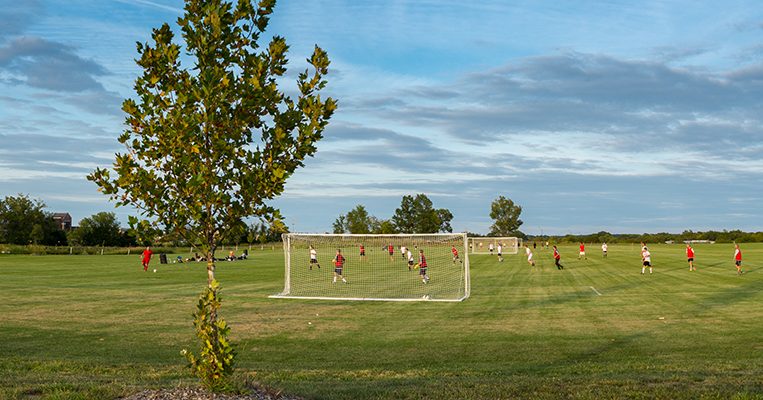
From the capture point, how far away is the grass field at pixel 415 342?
31.6ft

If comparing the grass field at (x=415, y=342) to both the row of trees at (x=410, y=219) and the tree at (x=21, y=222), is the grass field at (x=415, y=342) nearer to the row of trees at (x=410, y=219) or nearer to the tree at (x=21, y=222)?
the tree at (x=21, y=222)

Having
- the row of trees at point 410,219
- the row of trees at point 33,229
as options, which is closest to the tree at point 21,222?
the row of trees at point 33,229

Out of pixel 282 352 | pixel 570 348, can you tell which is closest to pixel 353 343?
pixel 282 352

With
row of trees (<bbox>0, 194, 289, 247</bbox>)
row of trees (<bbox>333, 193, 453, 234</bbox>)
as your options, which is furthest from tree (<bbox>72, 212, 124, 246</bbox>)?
row of trees (<bbox>333, 193, 453, 234</bbox>)

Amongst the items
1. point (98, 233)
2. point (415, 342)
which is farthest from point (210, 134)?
point (98, 233)

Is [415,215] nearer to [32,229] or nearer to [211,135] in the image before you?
[32,229]

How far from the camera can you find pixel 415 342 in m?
17.2

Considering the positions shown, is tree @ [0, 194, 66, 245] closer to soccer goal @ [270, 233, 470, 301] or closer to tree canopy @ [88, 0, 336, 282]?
soccer goal @ [270, 233, 470, 301]

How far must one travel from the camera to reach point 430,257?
53.2m

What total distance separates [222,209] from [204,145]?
740mm

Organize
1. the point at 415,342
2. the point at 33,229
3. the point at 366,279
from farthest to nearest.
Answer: the point at 33,229, the point at 366,279, the point at 415,342

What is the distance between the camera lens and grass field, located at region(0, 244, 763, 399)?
962 centimetres

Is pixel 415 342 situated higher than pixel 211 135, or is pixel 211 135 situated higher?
pixel 211 135

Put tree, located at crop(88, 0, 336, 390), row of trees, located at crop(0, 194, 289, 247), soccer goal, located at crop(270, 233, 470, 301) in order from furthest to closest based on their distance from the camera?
row of trees, located at crop(0, 194, 289, 247) → soccer goal, located at crop(270, 233, 470, 301) → tree, located at crop(88, 0, 336, 390)
